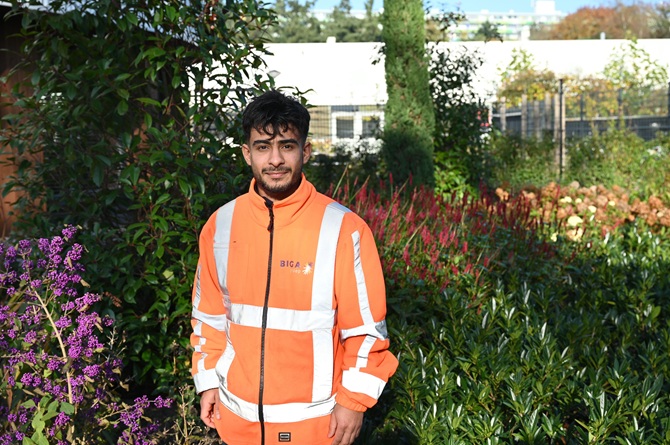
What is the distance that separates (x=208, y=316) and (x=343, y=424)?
1.84 feet

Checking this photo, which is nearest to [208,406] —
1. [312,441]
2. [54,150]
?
[312,441]

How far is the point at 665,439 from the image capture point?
300 cm

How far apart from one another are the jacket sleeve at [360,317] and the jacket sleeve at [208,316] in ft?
1.36

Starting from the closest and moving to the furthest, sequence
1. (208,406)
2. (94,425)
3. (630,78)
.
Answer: (208,406) < (94,425) < (630,78)

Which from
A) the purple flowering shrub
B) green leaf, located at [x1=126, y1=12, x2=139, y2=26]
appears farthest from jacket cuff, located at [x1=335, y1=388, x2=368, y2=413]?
green leaf, located at [x1=126, y1=12, x2=139, y2=26]

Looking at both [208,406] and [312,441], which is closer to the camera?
[312,441]

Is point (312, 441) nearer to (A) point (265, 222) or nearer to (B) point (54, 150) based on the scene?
(A) point (265, 222)

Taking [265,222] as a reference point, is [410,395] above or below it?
below

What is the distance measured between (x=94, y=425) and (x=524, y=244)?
12.5 ft

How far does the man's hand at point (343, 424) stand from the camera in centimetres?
234

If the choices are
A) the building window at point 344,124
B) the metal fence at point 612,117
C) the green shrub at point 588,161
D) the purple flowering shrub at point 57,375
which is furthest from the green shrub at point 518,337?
the building window at point 344,124

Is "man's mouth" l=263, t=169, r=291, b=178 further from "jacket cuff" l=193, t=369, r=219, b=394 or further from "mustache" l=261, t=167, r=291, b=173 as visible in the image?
"jacket cuff" l=193, t=369, r=219, b=394

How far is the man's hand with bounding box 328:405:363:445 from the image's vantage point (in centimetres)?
234

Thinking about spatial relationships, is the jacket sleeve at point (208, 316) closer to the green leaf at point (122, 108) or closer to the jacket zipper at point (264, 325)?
the jacket zipper at point (264, 325)
